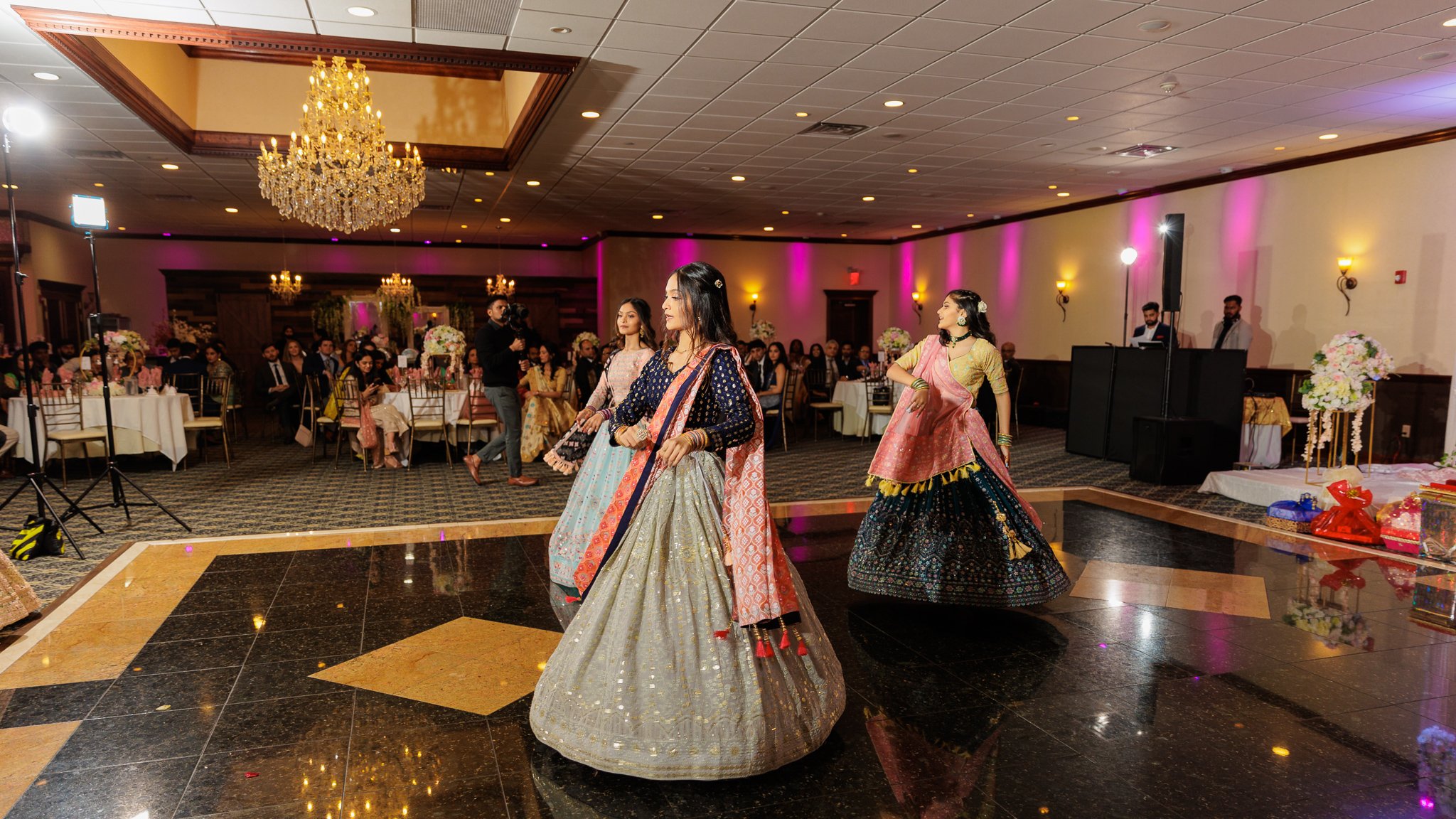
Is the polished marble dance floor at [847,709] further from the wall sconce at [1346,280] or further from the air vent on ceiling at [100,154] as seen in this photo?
the air vent on ceiling at [100,154]

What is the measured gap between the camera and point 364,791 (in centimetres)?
247

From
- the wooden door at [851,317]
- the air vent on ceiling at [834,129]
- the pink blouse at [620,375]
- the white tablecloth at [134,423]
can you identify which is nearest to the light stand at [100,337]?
the white tablecloth at [134,423]

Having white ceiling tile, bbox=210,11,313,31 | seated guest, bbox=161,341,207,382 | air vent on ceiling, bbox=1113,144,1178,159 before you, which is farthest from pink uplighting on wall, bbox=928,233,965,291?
seated guest, bbox=161,341,207,382

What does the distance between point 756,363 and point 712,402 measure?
25.9 feet

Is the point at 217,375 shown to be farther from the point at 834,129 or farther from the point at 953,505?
the point at 953,505

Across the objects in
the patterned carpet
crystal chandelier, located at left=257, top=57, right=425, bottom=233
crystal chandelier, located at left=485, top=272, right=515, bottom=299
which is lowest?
the patterned carpet

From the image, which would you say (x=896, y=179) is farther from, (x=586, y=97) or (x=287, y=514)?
(x=287, y=514)

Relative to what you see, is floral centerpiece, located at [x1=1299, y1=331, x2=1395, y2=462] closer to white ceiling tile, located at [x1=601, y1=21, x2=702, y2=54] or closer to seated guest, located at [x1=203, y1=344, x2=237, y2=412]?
white ceiling tile, located at [x1=601, y1=21, x2=702, y2=54]

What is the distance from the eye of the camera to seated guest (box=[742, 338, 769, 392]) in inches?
406

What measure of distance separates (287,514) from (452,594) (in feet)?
9.15

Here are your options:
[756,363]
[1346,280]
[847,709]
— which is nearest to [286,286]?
[756,363]

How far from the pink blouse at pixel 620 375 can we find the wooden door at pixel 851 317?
529 inches

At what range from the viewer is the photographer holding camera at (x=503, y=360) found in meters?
6.91

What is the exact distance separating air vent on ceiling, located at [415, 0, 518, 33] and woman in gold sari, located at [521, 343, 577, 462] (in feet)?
12.5
